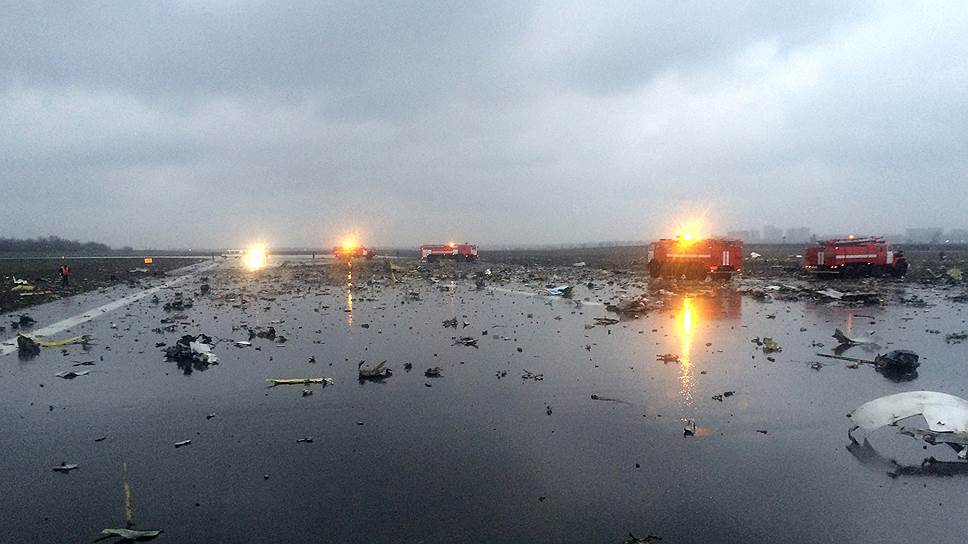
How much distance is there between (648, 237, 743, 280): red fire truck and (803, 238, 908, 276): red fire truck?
4.30 metres

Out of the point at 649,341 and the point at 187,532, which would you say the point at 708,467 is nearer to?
the point at 187,532

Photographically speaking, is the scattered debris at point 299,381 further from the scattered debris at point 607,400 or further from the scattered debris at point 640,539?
the scattered debris at point 640,539

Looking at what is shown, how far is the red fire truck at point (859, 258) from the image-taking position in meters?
26.4

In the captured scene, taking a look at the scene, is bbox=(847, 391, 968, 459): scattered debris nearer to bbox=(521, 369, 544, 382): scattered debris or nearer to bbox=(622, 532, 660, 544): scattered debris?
bbox=(622, 532, 660, 544): scattered debris

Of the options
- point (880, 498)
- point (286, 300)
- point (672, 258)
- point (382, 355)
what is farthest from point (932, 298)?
point (286, 300)

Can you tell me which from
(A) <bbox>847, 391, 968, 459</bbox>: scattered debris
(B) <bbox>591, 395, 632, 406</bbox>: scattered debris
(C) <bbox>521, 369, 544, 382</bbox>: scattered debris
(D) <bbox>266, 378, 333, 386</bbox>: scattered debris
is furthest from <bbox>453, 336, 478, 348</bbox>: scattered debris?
(A) <bbox>847, 391, 968, 459</bbox>: scattered debris

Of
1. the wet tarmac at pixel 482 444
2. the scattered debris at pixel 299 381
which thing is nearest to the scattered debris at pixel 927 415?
the wet tarmac at pixel 482 444

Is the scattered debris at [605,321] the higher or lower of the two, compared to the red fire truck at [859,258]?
lower

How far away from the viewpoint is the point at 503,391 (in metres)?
8.68

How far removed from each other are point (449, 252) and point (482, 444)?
4631cm

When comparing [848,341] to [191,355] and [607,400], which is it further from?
[191,355]

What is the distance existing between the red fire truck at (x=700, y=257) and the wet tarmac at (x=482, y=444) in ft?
43.8

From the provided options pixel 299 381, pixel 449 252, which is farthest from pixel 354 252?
pixel 299 381

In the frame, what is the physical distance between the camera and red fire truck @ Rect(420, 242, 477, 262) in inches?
2042
